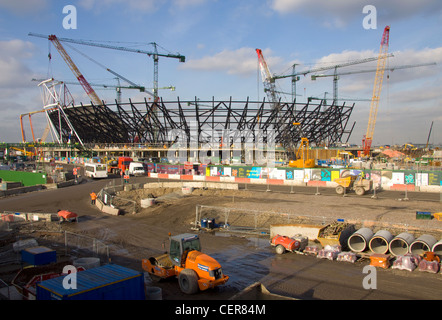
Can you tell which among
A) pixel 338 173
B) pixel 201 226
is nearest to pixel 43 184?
pixel 201 226

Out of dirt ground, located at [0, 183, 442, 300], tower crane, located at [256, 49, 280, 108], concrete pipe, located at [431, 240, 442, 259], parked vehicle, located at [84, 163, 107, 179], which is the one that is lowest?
dirt ground, located at [0, 183, 442, 300]

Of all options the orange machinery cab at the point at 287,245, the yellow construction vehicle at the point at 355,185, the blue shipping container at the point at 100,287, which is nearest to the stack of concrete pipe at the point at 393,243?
the orange machinery cab at the point at 287,245

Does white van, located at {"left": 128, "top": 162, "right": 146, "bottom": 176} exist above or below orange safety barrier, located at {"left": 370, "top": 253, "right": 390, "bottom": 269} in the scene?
above

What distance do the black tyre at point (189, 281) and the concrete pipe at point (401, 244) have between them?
372 inches

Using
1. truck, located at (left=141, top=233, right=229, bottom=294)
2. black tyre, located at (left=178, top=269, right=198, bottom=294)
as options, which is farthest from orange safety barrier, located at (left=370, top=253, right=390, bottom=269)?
black tyre, located at (left=178, top=269, right=198, bottom=294)

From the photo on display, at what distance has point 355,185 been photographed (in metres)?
29.5

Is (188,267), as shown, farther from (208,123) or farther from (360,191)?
(208,123)

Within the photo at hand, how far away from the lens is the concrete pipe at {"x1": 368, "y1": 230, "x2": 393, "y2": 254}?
14.2 metres

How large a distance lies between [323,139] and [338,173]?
66.2 meters

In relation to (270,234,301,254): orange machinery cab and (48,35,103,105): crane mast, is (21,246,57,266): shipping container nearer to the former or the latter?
(270,234,301,254): orange machinery cab

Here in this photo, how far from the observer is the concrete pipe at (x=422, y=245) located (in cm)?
1332

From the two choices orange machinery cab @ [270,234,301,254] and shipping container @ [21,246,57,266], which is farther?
orange machinery cab @ [270,234,301,254]

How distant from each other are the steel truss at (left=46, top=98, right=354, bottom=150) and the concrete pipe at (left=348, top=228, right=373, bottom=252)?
6330cm
